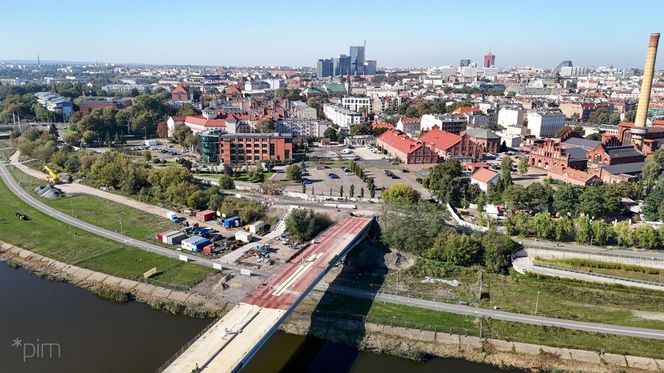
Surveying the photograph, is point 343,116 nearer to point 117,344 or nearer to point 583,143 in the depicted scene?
point 583,143

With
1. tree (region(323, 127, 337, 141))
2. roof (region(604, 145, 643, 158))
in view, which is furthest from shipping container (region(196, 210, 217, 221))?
roof (region(604, 145, 643, 158))

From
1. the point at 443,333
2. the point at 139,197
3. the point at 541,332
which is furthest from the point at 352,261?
the point at 139,197

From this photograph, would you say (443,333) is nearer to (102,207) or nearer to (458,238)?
(458,238)

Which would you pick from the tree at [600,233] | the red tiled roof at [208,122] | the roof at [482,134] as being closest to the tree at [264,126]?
the red tiled roof at [208,122]

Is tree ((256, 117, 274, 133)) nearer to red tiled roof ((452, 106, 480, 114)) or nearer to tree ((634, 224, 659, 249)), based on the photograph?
red tiled roof ((452, 106, 480, 114))

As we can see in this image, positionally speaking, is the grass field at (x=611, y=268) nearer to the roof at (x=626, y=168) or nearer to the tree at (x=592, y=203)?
the tree at (x=592, y=203)

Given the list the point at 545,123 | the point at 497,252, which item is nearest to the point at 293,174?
the point at 497,252
